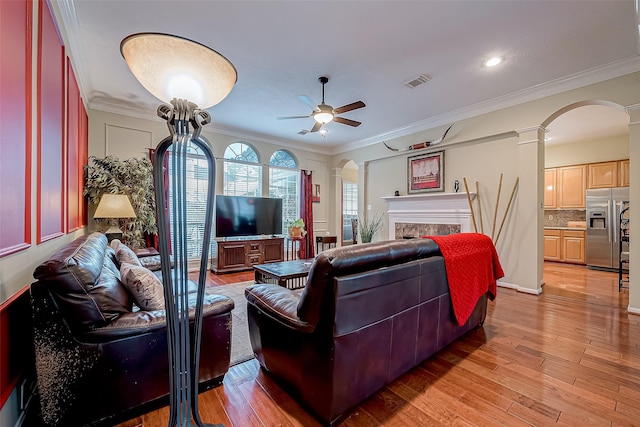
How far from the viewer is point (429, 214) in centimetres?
484

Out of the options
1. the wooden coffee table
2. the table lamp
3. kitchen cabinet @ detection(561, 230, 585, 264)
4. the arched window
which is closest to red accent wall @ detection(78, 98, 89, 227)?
the table lamp

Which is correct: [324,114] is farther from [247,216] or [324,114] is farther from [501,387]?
[501,387]

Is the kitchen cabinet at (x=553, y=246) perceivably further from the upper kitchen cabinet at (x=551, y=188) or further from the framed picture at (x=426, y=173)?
the framed picture at (x=426, y=173)

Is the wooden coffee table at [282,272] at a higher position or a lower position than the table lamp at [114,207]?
lower

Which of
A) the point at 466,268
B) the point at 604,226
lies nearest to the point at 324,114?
the point at 466,268

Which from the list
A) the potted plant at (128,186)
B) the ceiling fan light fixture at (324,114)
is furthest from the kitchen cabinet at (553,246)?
the potted plant at (128,186)

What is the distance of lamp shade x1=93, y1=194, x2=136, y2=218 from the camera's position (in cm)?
332

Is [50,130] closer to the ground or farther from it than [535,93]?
closer to the ground

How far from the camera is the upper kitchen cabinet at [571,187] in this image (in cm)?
583

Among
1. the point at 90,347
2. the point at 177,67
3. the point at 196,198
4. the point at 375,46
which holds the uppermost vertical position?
the point at 375,46

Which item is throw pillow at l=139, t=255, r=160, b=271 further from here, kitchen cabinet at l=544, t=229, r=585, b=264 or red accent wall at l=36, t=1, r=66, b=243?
kitchen cabinet at l=544, t=229, r=585, b=264

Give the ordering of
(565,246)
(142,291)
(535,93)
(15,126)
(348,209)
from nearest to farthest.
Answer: (15,126) → (142,291) → (535,93) → (565,246) → (348,209)

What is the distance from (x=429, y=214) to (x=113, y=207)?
4839 millimetres

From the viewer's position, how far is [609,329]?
2.58 metres
